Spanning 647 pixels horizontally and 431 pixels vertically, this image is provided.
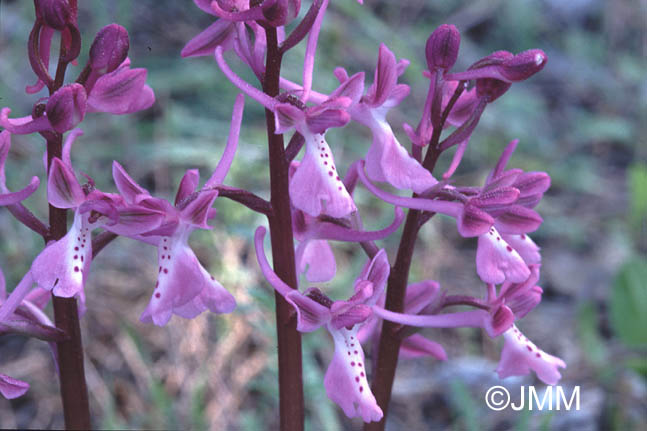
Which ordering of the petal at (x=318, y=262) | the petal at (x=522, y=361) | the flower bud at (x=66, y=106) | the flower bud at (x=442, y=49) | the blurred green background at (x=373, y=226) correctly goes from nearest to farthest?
the flower bud at (x=66, y=106) < the flower bud at (x=442, y=49) < the petal at (x=522, y=361) < the petal at (x=318, y=262) < the blurred green background at (x=373, y=226)

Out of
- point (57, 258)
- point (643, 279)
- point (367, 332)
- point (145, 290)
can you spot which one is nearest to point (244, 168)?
point (145, 290)

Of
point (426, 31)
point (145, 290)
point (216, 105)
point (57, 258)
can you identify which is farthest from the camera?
point (426, 31)

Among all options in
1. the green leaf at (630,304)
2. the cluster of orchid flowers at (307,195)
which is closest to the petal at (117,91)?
the cluster of orchid flowers at (307,195)

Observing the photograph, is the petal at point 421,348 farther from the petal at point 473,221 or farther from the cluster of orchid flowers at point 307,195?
the petal at point 473,221

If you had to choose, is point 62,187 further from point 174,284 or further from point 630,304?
point 630,304

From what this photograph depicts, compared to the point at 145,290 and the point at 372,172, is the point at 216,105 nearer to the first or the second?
the point at 145,290

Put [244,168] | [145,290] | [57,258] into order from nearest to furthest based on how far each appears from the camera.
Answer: [57,258] → [145,290] → [244,168]
